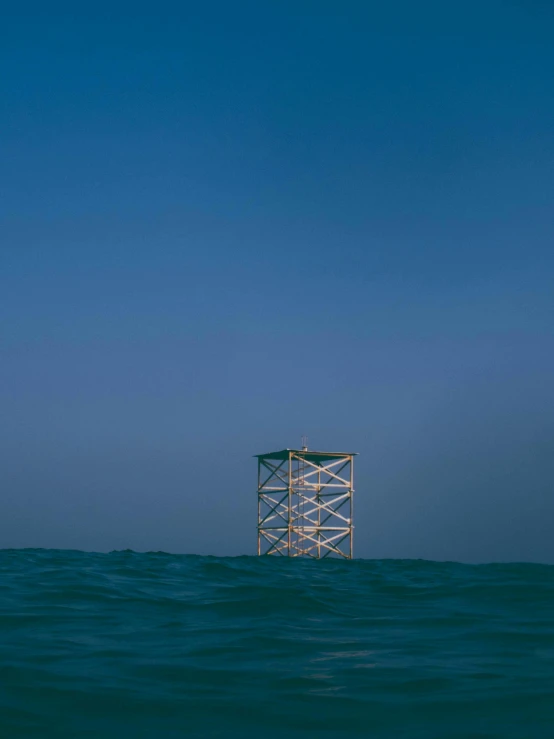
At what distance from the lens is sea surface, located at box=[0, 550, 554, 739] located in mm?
3756

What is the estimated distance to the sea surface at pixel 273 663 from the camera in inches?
148

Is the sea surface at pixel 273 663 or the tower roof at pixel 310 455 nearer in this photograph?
the sea surface at pixel 273 663

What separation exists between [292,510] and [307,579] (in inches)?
762

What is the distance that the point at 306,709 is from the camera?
13.0 ft

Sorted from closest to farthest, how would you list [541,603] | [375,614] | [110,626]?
[110,626], [375,614], [541,603]

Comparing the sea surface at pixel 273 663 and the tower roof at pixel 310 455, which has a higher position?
the tower roof at pixel 310 455

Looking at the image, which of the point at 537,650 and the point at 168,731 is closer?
the point at 168,731

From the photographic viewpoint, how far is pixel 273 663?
4980 millimetres

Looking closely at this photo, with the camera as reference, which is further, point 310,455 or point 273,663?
point 310,455

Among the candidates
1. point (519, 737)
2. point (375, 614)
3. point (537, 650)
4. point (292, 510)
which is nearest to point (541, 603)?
point (375, 614)

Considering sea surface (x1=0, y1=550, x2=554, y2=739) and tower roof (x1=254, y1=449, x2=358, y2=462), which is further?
tower roof (x1=254, y1=449, x2=358, y2=462)

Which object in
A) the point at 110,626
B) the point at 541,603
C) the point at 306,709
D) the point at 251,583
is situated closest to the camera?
the point at 306,709

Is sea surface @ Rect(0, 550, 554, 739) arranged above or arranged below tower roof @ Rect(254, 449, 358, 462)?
below

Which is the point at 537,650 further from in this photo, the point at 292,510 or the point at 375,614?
the point at 292,510
